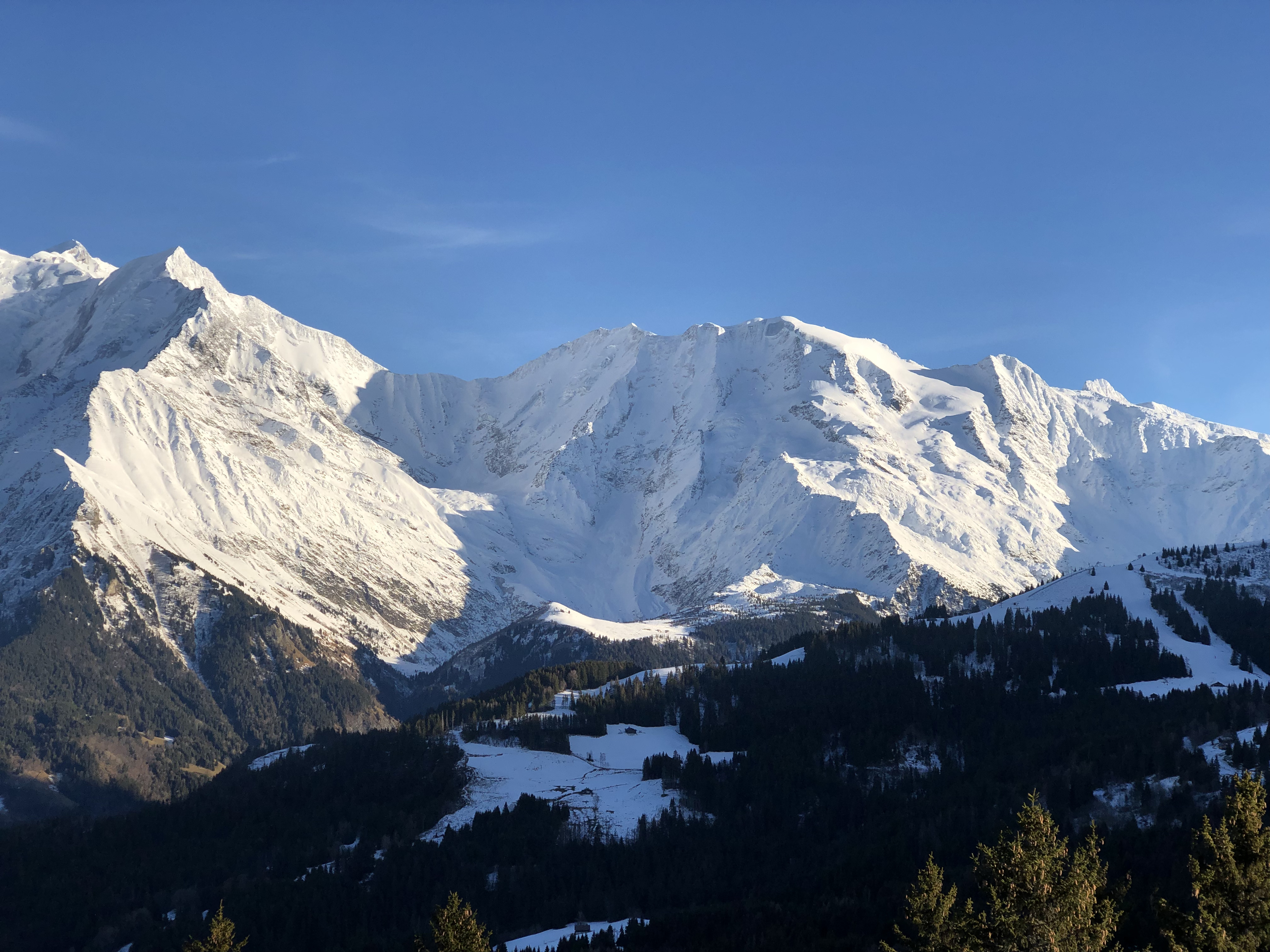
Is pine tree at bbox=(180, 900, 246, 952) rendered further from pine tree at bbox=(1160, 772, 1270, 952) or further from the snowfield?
pine tree at bbox=(1160, 772, 1270, 952)

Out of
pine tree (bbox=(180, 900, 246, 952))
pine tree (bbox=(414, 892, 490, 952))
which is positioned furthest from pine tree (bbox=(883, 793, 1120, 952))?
pine tree (bbox=(180, 900, 246, 952))

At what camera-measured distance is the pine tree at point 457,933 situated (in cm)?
7775

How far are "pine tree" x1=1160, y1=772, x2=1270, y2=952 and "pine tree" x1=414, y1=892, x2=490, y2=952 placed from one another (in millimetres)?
42149

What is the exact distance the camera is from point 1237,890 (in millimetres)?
64500

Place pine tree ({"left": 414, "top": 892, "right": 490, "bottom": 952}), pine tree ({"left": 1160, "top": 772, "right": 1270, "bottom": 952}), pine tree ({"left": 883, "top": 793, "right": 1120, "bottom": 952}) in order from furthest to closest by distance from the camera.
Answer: pine tree ({"left": 414, "top": 892, "right": 490, "bottom": 952}), pine tree ({"left": 883, "top": 793, "right": 1120, "bottom": 952}), pine tree ({"left": 1160, "top": 772, "right": 1270, "bottom": 952})

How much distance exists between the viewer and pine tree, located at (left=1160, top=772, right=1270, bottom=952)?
210ft

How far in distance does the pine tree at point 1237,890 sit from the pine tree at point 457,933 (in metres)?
42.1

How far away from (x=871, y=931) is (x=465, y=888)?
64.9m

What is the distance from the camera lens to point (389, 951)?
149 m

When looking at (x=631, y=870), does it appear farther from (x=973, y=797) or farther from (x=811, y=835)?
(x=973, y=797)

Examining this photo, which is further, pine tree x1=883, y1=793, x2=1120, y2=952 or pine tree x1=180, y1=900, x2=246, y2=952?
pine tree x1=180, y1=900, x2=246, y2=952

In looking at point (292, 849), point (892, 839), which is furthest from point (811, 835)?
point (292, 849)

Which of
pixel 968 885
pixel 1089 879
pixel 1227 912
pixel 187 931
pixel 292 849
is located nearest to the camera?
pixel 1227 912

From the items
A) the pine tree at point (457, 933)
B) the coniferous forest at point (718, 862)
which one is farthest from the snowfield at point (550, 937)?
the pine tree at point (457, 933)
